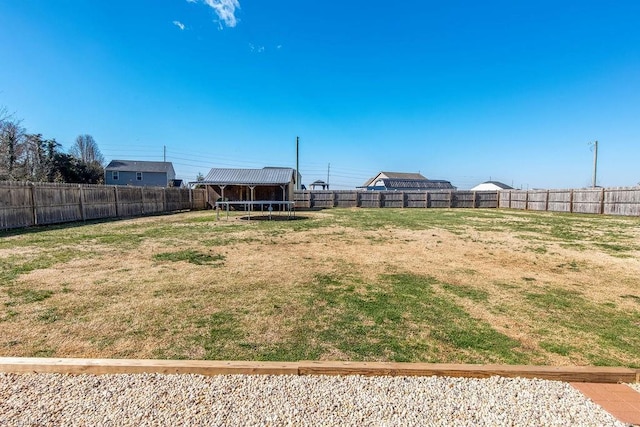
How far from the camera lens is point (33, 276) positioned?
4.89m

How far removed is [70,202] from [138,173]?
3008 cm

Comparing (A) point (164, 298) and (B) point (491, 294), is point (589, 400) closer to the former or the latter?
(B) point (491, 294)

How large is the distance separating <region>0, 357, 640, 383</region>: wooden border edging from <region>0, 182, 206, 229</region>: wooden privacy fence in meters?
11.3

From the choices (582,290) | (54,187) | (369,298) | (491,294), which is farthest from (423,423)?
(54,187)

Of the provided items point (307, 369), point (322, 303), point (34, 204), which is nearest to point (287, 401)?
point (307, 369)

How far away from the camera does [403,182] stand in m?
50.6

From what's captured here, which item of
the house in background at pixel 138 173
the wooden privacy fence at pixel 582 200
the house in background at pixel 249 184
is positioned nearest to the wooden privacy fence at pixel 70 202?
the house in background at pixel 249 184

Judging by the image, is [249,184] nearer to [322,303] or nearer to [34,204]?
[34,204]

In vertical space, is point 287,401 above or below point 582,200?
below

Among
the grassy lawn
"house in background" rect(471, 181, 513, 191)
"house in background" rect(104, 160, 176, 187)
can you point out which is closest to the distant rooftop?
"house in background" rect(104, 160, 176, 187)

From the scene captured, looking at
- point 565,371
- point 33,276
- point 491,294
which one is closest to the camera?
point 565,371

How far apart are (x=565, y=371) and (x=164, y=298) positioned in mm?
4132

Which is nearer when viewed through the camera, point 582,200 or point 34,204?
point 34,204

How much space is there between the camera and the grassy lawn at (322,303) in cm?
277
